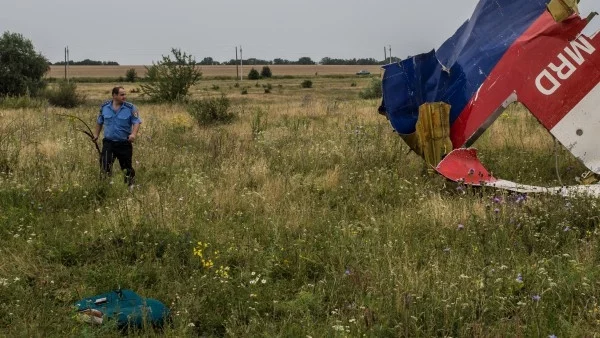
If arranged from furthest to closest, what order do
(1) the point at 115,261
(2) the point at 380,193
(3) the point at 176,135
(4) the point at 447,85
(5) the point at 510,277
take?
(3) the point at 176,135 → (4) the point at 447,85 → (2) the point at 380,193 → (1) the point at 115,261 → (5) the point at 510,277

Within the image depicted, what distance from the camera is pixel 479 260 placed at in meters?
4.37

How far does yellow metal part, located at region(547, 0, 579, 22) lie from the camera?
6.66m

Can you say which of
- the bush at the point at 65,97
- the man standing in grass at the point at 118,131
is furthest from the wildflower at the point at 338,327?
the bush at the point at 65,97

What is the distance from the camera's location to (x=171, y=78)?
2380cm

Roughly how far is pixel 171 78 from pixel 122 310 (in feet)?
69.1

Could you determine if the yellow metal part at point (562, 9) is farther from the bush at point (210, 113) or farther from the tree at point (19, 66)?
the tree at point (19, 66)

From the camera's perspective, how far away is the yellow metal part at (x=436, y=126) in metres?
7.06

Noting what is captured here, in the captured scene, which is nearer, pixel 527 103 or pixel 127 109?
pixel 527 103

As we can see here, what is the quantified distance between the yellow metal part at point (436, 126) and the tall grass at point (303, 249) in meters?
0.41

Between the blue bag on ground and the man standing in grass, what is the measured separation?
3.84 metres

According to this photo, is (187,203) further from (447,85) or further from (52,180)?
(447,85)

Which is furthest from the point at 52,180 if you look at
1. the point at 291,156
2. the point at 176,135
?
the point at 176,135

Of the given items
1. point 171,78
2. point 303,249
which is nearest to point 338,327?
point 303,249

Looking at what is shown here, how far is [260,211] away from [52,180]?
8.89 feet
